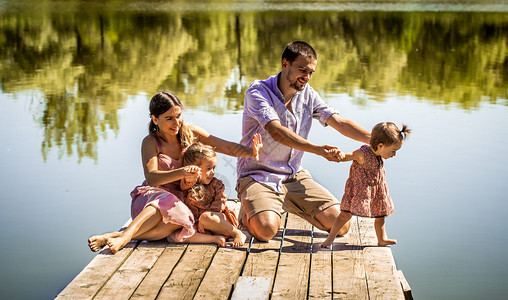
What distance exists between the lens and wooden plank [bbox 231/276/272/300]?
3.75m

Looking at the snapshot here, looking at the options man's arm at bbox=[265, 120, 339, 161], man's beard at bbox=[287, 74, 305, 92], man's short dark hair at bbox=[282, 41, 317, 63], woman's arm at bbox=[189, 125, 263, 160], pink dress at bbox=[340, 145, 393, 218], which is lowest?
pink dress at bbox=[340, 145, 393, 218]

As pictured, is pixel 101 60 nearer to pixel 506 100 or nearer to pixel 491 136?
pixel 506 100

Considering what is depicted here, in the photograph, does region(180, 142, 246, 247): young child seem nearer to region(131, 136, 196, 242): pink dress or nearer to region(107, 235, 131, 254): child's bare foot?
region(131, 136, 196, 242): pink dress

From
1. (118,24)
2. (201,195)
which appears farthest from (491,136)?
(118,24)

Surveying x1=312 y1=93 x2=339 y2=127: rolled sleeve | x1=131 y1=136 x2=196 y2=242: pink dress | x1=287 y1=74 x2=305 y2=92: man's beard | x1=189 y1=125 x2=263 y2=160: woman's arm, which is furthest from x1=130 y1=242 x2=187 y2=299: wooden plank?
x1=312 y1=93 x2=339 y2=127: rolled sleeve

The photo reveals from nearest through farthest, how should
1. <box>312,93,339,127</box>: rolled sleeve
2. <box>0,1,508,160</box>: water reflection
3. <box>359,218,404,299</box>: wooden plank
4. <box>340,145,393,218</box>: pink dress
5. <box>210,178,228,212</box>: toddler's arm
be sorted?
<box>359,218,404,299</box>: wooden plank → <box>340,145,393,218</box>: pink dress → <box>210,178,228,212</box>: toddler's arm → <box>312,93,339,127</box>: rolled sleeve → <box>0,1,508,160</box>: water reflection

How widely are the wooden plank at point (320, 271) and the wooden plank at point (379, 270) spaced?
23cm

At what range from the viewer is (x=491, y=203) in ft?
21.7

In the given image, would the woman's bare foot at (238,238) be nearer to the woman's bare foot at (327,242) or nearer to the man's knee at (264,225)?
the man's knee at (264,225)

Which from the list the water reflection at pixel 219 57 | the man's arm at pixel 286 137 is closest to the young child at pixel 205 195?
A: the man's arm at pixel 286 137

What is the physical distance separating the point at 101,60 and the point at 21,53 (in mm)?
2604

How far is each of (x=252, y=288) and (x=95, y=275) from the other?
94 cm

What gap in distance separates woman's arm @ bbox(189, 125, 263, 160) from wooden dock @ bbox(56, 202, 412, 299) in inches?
25.6

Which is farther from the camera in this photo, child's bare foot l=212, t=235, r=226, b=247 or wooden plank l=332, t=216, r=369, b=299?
child's bare foot l=212, t=235, r=226, b=247
